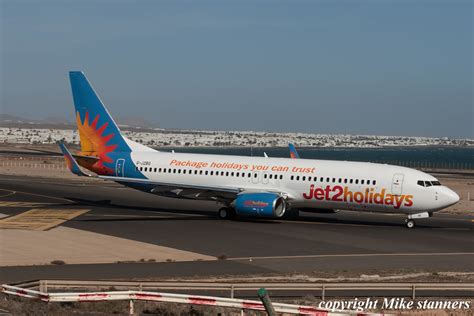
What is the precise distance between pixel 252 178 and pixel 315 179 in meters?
4.39

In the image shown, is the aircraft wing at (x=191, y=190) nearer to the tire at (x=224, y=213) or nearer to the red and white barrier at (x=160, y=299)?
the tire at (x=224, y=213)

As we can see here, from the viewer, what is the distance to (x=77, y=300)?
71.4ft

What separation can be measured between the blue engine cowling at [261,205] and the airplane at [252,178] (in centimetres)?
6

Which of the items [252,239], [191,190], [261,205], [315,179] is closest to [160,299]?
[252,239]

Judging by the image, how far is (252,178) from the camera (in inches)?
2057

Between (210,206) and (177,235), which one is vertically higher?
(210,206)

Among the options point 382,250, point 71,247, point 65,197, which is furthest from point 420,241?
point 65,197

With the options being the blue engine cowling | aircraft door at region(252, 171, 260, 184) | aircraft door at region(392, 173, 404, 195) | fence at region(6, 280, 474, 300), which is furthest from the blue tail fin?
fence at region(6, 280, 474, 300)

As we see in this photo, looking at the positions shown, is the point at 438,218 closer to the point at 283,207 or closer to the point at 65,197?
the point at 283,207

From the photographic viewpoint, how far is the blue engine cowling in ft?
161

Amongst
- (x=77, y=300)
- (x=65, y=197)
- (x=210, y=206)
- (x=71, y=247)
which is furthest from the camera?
(x=65, y=197)

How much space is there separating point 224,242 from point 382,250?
8.01 meters

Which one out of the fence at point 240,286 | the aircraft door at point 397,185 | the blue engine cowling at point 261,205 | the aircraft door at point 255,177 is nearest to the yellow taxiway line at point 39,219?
the blue engine cowling at point 261,205

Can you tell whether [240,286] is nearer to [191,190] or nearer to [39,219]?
[191,190]
